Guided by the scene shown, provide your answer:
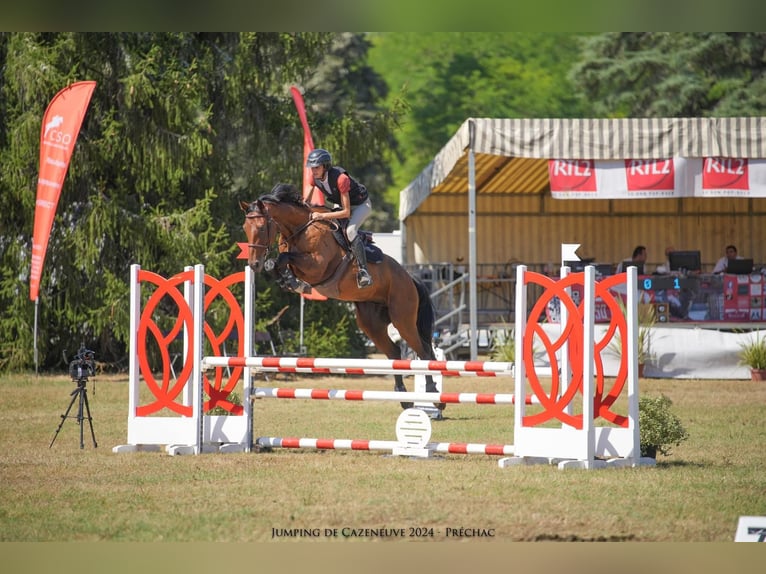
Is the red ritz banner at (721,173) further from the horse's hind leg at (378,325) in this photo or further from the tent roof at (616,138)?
the horse's hind leg at (378,325)

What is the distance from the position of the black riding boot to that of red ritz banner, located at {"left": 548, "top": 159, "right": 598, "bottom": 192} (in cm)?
708

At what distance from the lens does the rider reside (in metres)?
8.30

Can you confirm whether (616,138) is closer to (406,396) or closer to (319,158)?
(319,158)

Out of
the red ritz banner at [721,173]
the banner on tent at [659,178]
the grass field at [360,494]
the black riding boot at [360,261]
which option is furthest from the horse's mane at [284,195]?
the red ritz banner at [721,173]

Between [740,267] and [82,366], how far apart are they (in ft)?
38.5

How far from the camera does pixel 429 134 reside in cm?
4038

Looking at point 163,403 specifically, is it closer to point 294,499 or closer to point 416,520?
point 294,499

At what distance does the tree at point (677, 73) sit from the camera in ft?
96.2

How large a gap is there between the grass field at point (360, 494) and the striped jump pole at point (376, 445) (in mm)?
114

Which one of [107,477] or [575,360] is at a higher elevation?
[575,360]

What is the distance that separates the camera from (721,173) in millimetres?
15242

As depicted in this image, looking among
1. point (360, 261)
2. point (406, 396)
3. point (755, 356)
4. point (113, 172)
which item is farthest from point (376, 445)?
point (113, 172)

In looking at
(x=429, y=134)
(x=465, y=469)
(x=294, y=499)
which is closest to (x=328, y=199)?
(x=465, y=469)

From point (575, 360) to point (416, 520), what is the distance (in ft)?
6.75
